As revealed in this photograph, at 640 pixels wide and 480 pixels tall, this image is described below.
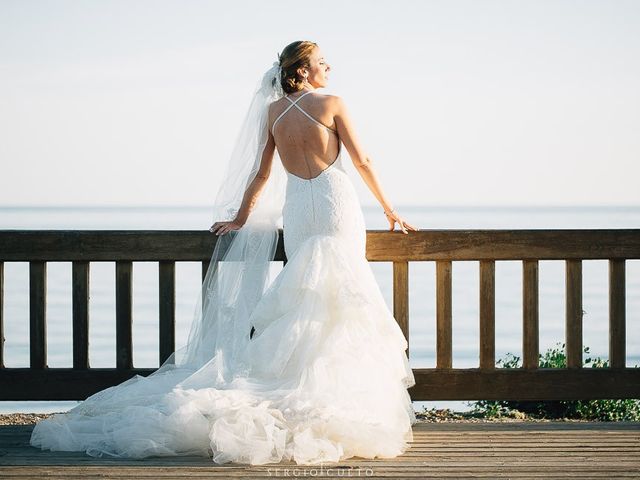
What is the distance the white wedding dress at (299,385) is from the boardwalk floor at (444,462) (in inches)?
3.6

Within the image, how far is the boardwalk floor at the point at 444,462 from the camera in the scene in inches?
158

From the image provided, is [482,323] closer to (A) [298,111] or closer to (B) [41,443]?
(A) [298,111]

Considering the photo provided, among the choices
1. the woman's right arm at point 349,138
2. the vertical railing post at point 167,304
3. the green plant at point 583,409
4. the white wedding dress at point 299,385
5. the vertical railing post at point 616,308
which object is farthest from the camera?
the green plant at point 583,409

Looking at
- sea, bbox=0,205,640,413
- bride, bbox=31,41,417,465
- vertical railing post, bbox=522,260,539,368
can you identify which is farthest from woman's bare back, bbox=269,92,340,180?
sea, bbox=0,205,640,413

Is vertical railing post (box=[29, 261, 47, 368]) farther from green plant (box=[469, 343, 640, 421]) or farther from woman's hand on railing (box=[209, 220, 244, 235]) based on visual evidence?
green plant (box=[469, 343, 640, 421])

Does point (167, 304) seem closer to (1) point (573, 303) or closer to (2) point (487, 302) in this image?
(2) point (487, 302)

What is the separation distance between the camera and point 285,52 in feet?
16.5

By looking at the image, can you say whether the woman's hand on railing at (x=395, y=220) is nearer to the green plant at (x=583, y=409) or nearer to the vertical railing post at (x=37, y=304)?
the vertical railing post at (x=37, y=304)

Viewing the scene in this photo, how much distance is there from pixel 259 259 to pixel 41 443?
4.47 ft

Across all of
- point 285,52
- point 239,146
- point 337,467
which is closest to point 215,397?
point 337,467

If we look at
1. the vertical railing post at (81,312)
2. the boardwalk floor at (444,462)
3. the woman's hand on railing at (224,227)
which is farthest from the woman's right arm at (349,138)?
the vertical railing post at (81,312)

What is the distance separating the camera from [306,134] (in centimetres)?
493

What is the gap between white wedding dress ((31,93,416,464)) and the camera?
169 inches

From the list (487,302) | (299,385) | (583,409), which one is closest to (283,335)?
(299,385)
